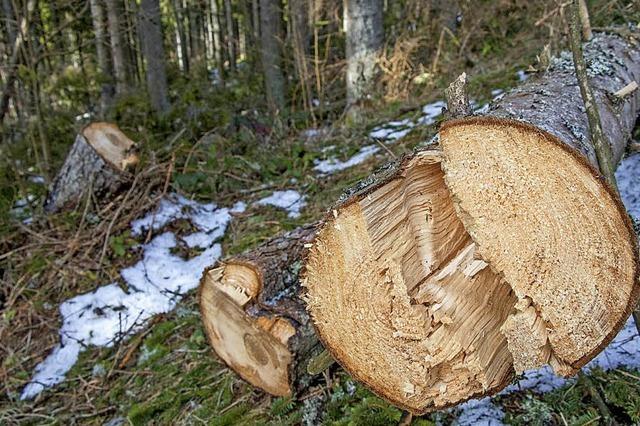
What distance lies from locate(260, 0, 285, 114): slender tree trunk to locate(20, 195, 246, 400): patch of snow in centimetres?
404

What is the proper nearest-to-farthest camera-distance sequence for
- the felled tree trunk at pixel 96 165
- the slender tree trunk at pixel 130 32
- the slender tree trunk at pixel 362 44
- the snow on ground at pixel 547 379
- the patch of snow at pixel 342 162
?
the snow on ground at pixel 547 379 < the felled tree trunk at pixel 96 165 < the patch of snow at pixel 342 162 < the slender tree trunk at pixel 130 32 < the slender tree trunk at pixel 362 44

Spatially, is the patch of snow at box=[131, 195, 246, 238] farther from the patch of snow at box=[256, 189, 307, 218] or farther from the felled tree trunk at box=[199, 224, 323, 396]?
the felled tree trunk at box=[199, 224, 323, 396]

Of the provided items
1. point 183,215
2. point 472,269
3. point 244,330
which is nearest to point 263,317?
point 244,330

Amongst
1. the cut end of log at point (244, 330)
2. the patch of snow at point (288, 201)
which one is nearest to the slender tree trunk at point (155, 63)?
the patch of snow at point (288, 201)

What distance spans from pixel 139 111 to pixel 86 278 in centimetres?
431

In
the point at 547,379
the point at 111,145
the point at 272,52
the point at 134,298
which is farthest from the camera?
the point at 272,52

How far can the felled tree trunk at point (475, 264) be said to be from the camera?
149 cm

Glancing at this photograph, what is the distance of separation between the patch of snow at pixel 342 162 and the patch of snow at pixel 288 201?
40 centimetres

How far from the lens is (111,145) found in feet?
14.3

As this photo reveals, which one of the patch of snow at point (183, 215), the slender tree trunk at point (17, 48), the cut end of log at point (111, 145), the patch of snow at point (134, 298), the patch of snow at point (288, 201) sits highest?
the slender tree trunk at point (17, 48)

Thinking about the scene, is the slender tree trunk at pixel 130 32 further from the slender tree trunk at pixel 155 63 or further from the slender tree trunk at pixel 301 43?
the slender tree trunk at pixel 301 43

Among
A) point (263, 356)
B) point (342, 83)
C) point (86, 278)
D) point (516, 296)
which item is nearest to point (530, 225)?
point (516, 296)

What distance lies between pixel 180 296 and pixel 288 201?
3.96 feet

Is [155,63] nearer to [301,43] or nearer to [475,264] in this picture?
[301,43]
